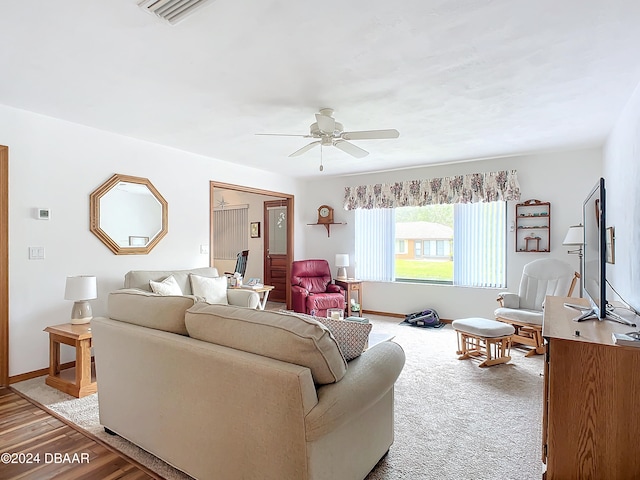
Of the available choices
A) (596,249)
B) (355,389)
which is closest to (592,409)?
(355,389)

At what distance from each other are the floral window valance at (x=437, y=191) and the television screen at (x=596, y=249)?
8.32ft

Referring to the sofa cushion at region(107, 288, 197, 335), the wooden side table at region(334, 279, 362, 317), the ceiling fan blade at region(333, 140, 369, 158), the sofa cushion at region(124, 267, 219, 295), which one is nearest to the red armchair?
the wooden side table at region(334, 279, 362, 317)

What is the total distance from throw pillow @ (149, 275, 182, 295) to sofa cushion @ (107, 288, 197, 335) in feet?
4.34

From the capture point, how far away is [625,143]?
3.05 m

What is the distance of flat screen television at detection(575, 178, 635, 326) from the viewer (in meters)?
1.87

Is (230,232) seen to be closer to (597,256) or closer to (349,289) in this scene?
(349,289)

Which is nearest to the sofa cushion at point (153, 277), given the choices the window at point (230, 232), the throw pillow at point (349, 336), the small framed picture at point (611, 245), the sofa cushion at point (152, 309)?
the sofa cushion at point (152, 309)

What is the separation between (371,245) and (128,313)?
4.58 m

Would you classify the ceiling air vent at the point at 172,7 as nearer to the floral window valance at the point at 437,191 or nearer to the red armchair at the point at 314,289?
the red armchair at the point at 314,289

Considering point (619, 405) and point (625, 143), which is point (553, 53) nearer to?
point (625, 143)

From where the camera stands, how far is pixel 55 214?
3.46 metres

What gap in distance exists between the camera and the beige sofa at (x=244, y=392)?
1420 millimetres

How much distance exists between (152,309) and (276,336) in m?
0.96

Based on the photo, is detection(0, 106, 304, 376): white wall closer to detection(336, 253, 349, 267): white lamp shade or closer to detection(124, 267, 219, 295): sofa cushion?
detection(124, 267, 219, 295): sofa cushion
